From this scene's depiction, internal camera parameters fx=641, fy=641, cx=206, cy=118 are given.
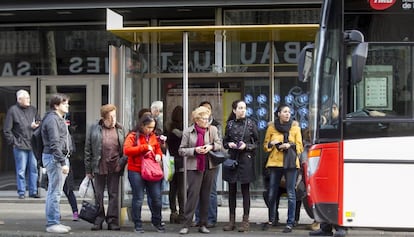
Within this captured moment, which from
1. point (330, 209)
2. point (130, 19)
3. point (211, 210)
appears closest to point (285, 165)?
point (211, 210)

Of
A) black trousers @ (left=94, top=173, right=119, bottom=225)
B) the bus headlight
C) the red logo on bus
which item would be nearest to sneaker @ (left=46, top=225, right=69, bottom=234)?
black trousers @ (left=94, top=173, right=119, bottom=225)

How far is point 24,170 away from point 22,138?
2.06ft

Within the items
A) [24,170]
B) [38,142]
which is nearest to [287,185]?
[38,142]

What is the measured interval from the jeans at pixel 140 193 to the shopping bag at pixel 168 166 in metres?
0.22

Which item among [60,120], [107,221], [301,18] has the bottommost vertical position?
[107,221]

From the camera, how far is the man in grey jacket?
1252 centimetres

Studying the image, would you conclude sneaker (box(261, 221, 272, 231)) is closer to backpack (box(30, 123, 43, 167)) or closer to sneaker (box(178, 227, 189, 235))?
sneaker (box(178, 227, 189, 235))

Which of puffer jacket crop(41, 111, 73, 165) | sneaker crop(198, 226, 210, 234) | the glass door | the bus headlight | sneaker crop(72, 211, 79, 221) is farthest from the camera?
the glass door

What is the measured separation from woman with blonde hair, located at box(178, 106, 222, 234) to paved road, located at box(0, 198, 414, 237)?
1.13ft

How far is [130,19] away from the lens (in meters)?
13.2

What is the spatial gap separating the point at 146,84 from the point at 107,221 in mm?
2839

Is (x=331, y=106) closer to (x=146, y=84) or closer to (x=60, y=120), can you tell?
(x=60, y=120)

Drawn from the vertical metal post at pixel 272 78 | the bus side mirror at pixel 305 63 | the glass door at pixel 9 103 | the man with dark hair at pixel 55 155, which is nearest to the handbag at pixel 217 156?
the bus side mirror at pixel 305 63

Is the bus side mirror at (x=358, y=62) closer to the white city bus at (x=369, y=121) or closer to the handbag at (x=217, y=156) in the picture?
the white city bus at (x=369, y=121)
